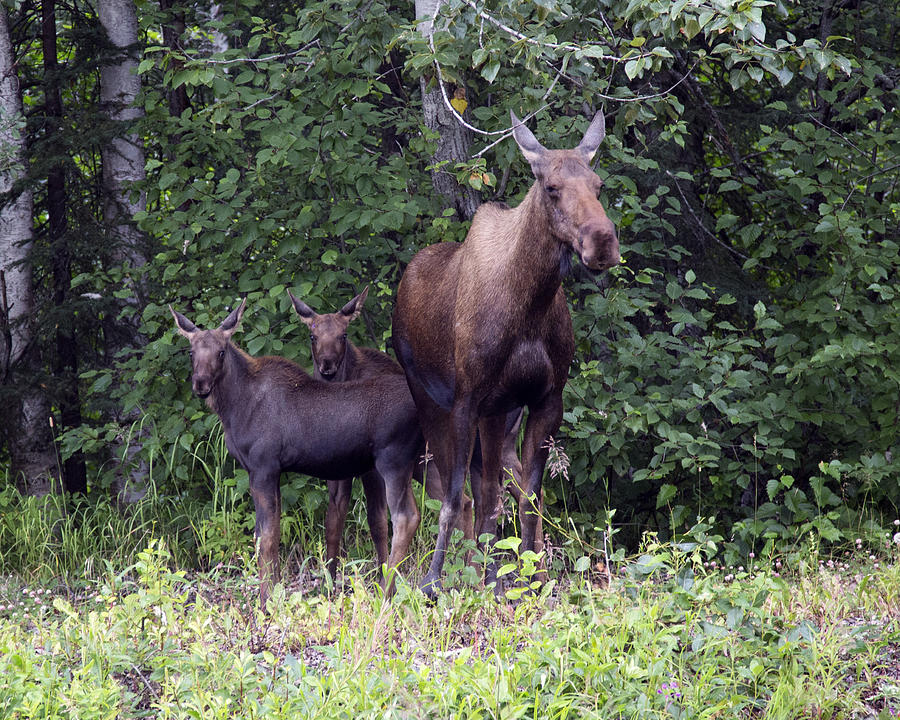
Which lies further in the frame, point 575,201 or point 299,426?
point 299,426

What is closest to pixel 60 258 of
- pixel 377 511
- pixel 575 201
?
pixel 377 511

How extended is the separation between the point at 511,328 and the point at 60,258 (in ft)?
19.5

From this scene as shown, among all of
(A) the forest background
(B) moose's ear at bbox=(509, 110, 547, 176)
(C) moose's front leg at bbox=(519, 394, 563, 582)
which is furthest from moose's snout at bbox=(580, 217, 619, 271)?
(A) the forest background

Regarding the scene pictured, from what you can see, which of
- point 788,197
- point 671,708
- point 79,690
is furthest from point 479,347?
point 788,197

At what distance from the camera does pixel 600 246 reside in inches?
200

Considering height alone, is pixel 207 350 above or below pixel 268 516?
above

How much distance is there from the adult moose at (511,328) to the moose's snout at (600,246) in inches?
3.4

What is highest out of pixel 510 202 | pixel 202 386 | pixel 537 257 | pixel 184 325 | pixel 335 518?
pixel 537 257

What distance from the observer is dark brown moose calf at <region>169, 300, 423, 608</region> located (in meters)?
6.92

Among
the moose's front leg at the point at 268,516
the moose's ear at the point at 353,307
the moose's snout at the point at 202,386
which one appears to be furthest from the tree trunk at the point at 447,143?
the moose's front leg at the point at 268,516

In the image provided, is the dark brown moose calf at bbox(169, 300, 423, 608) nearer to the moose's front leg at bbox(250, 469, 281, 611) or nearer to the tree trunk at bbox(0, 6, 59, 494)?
the moose's front leg at bbox(250, 469, 281, 611)

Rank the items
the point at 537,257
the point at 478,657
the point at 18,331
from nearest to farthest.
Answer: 1. the point at 478,657
2. the point at 537,257
3. the point at 18,331

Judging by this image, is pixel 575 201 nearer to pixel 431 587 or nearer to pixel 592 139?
pixel 592 139

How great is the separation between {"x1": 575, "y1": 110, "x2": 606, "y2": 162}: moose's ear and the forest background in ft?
1.45
